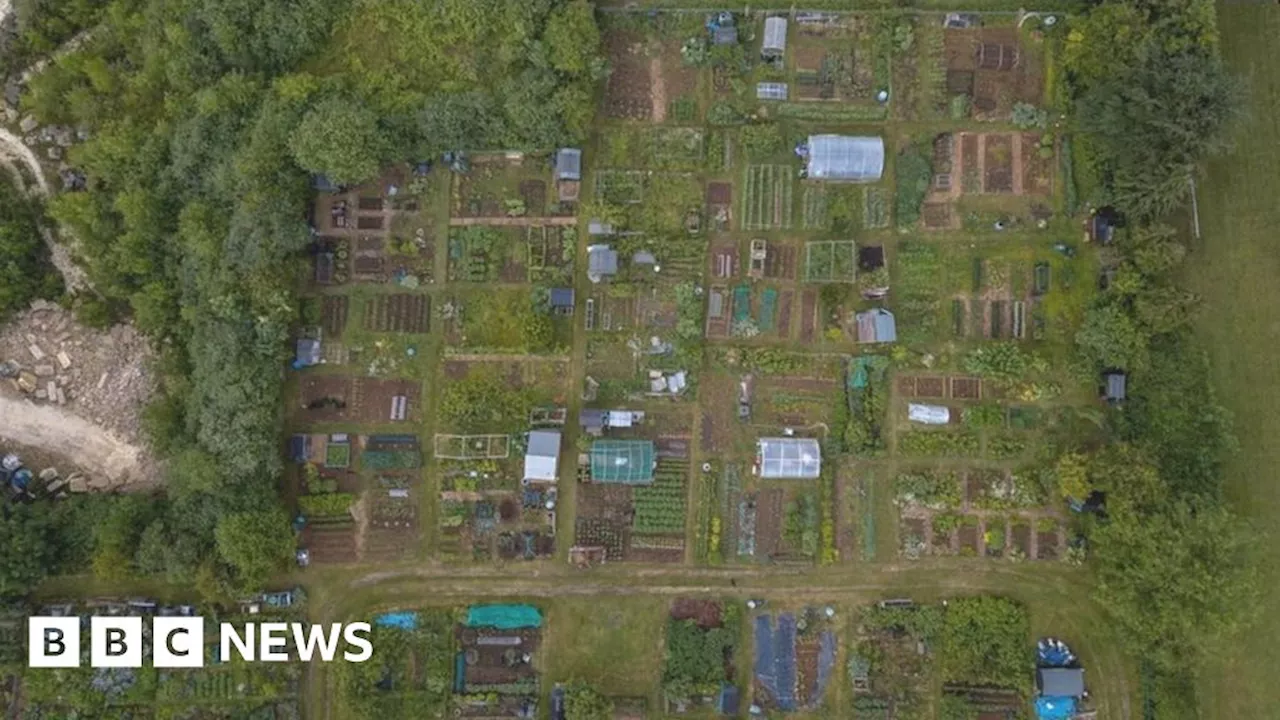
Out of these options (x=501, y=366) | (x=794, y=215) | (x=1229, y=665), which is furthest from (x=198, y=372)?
(x=1229, y=665)

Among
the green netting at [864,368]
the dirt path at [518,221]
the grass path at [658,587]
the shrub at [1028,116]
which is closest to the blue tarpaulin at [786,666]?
the grass path at [658,587]

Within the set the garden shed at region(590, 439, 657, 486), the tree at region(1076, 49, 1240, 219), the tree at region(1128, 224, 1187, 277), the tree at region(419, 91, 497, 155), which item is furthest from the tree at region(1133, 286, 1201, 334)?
the tree at region(419, 91, 497, 155)

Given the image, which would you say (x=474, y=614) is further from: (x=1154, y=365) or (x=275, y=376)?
(x=1154, y=365)

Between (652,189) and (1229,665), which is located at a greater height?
(652,189)

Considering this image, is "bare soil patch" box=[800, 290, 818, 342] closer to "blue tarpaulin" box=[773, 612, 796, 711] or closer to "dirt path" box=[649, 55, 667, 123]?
"dirt path" box=[649, 55, 667, 123]

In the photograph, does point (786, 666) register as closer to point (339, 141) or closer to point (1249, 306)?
point (1249, 306)

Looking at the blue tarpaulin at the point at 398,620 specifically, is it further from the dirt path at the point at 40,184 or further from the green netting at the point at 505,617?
the dirt path at the point at 40,184
